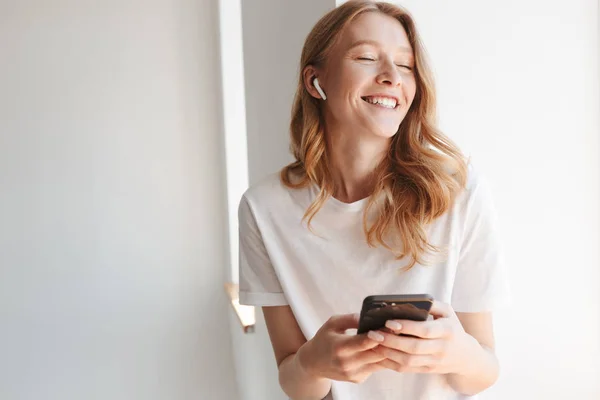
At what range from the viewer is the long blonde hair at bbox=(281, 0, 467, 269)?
0.94 m

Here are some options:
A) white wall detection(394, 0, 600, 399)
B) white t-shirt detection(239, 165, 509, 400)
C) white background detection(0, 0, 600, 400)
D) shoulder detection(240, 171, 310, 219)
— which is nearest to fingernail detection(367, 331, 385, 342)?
white t-shirt detection(239, 165, 509, 400)

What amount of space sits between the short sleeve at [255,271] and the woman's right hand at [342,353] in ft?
0.57

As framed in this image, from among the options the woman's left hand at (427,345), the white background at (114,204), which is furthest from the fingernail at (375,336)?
the white background at (114,204)

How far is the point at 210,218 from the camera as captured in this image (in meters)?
3.73

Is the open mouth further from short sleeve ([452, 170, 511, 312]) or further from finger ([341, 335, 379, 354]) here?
finger ([341, 335, 379, 354])

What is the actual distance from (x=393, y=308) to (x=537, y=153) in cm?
69

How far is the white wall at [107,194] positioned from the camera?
3.58 m

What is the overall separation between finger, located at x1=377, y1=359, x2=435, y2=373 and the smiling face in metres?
0.32

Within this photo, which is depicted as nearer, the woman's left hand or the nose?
the woman's left hand

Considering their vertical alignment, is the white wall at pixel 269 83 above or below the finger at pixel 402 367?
above

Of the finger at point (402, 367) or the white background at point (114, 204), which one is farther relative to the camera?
the white background at point (114, 204)

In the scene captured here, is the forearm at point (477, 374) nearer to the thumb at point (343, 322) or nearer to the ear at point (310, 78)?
the thumb at point (343, 322)

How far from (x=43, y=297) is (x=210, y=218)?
1.01 metres

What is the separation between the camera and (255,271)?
1052 millimetres
